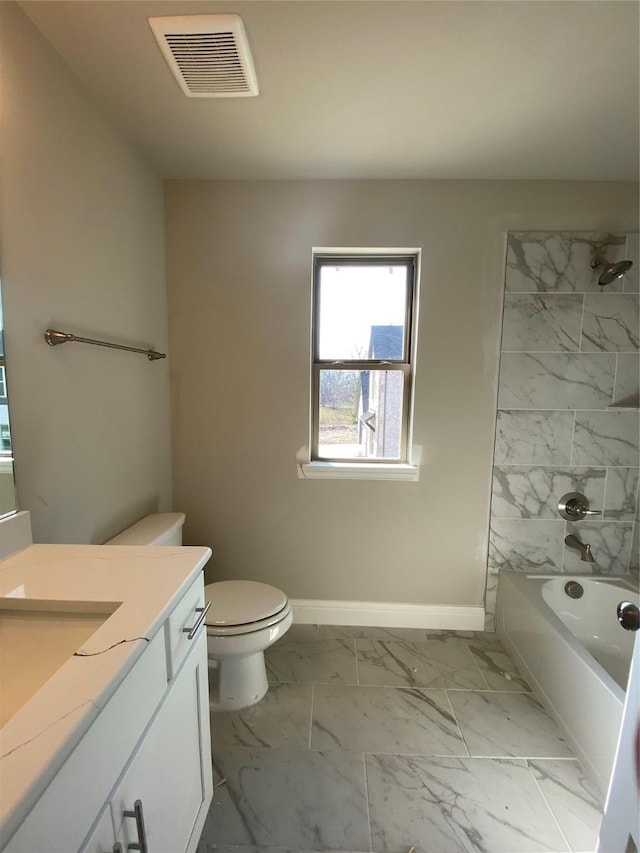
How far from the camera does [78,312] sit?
132 cm

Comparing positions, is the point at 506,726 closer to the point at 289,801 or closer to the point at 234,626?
the point at 289,801

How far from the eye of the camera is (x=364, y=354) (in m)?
2.11

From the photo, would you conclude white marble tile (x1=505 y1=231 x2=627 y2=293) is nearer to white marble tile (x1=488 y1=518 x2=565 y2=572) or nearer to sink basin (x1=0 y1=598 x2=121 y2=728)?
white marble tile (x1=488 y1=518 x2=565 y2=572)

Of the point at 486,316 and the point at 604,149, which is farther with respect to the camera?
the point at 486,316

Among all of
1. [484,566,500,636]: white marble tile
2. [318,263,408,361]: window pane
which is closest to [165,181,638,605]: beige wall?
[484,566,500,636]: white marble tile

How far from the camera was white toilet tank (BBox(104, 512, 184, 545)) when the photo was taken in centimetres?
153

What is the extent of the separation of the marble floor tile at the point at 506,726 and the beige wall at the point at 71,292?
1598mm

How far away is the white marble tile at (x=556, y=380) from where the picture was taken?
1939mm

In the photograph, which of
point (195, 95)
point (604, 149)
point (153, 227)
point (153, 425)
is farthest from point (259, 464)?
point (604, 149)

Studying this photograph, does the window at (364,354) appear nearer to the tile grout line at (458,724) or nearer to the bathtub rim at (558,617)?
the bathtub rim at (558,617)

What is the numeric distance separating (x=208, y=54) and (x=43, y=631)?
1575mm

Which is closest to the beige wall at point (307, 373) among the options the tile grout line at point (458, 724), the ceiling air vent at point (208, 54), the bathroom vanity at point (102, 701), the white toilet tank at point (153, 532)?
the white toilet tank at point (153, 532)

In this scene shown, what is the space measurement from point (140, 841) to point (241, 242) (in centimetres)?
206

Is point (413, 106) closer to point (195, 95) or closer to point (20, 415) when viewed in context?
point (195, 95)
